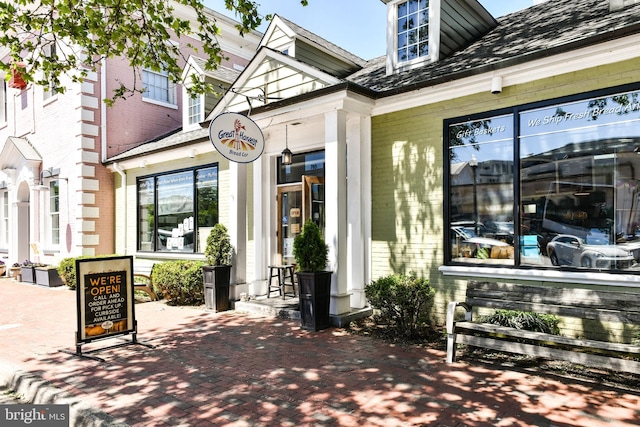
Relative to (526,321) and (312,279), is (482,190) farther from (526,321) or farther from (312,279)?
(312,279)

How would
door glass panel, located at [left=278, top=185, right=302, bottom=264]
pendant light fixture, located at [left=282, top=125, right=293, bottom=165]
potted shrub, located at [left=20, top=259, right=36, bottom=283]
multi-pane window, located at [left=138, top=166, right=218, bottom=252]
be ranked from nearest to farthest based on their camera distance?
pendant light fixture, located at [left=282, top=125, right=293, bottom=165] < door glass panel, located at [left=278, top=185, right=302, bottom=264] < multi-pane window, located at [left=138, top=166, right=218, bottom=252] < potted shrub, located at [left=20, top=259, right=36, bottom=283]

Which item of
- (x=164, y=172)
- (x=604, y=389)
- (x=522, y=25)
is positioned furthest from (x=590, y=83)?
(x=164, y=172)

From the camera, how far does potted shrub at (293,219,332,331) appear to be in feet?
22.6

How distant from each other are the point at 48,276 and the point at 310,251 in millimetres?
10228

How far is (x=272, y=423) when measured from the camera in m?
3.74

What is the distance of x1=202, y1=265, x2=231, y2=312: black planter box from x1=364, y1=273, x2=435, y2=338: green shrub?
347 centimetres

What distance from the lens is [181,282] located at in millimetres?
9422

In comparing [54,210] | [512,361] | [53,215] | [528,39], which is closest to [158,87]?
[54,210]

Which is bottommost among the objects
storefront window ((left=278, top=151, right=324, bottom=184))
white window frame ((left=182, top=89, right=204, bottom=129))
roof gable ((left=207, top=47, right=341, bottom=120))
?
storefront window ((left=278, top=151, right=324, bottom=184))

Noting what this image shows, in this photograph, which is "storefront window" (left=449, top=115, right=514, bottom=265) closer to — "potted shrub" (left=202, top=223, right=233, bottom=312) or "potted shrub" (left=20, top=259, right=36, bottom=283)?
"potted shrub" (left=202, top=223, right=233, bottom=312)

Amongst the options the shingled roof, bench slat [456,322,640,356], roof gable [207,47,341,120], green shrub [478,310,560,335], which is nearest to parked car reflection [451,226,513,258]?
green shrub [478,310,560,335]

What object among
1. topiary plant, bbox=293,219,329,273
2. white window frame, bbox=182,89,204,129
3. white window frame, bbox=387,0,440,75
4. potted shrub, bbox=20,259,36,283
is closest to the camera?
topiary plant, bbox=293,219,329,273

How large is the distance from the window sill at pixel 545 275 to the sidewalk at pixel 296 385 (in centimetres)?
152

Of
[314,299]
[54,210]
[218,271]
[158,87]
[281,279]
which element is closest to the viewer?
[314,299]
